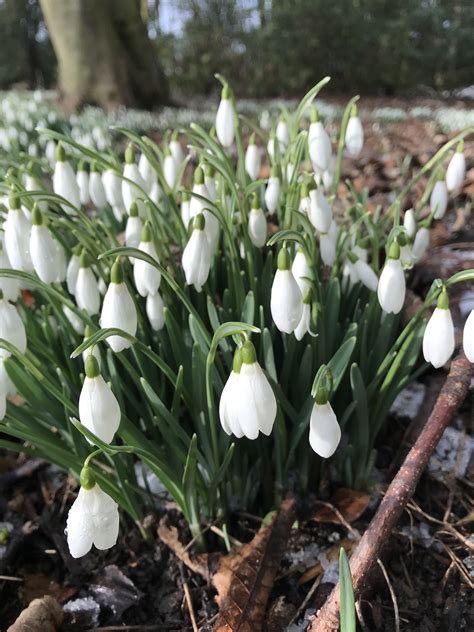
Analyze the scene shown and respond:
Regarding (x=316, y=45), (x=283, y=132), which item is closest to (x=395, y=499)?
(x=283, y=132)

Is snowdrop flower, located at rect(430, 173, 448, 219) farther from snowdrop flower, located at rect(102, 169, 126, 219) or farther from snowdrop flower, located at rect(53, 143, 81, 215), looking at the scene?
snowdrop flower, located at rect(53, 143, 81, 215)

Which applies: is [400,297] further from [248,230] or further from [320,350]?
[248,230]

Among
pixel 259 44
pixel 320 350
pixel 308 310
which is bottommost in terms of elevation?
pixel 320 350

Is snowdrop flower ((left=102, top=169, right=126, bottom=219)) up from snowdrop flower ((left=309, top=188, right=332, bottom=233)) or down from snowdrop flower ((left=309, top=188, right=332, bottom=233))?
up

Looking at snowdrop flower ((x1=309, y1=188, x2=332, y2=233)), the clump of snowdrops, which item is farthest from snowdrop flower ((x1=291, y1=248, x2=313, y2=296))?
snowdrop flower ((x1=309, y1=188, x2=332, y2=233))

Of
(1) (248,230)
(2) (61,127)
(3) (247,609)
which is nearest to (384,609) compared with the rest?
(3) (247,609)

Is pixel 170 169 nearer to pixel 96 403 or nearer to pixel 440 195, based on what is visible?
pixel 440 195
